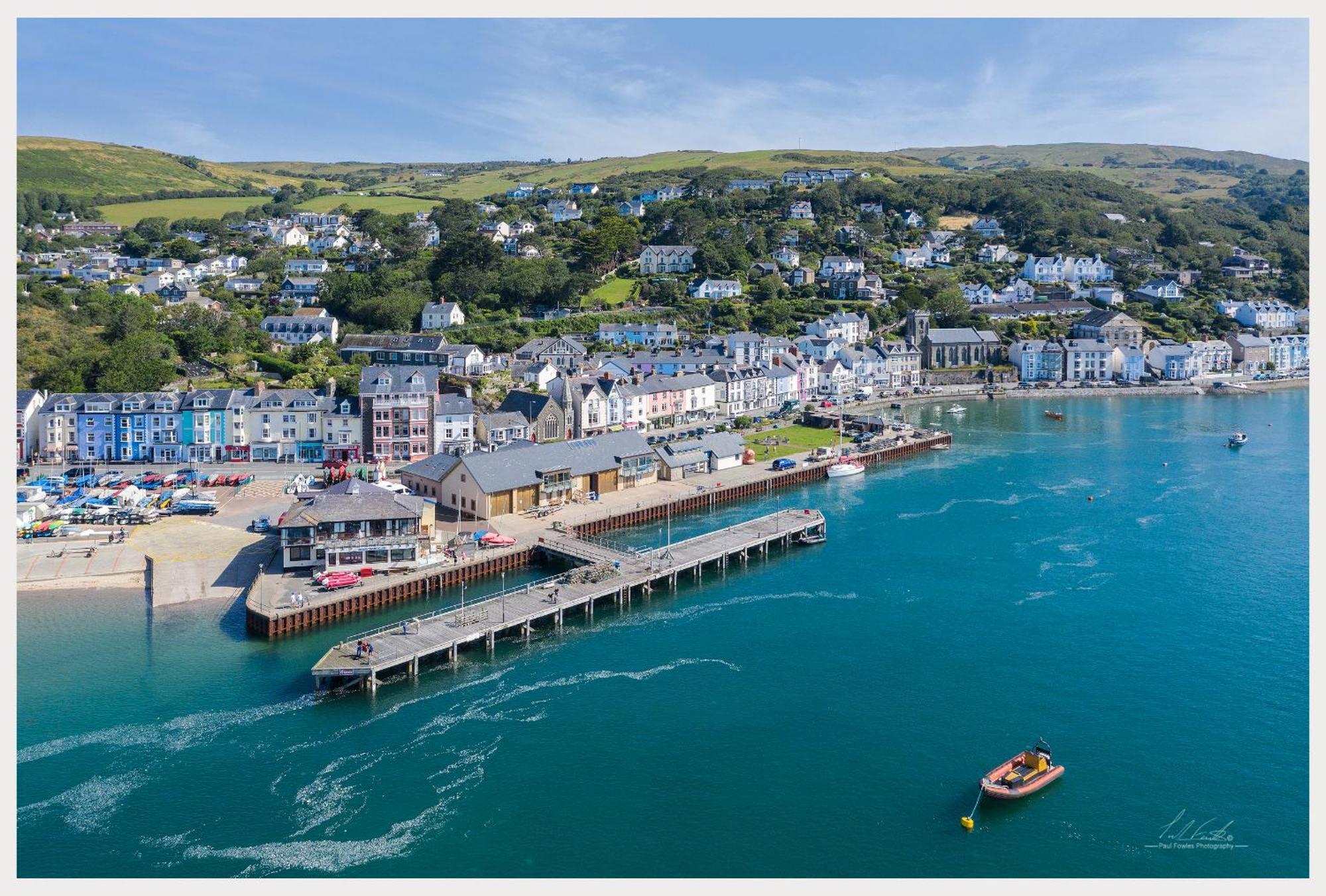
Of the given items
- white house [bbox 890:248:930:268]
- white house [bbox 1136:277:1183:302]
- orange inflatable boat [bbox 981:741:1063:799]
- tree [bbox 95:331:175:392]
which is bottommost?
orange inflatable boat [bbox 981:741:1063:799]

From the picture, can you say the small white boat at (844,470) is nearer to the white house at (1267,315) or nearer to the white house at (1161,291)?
the white house at (1267,315)

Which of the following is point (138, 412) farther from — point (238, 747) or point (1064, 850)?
point (1064, 850)

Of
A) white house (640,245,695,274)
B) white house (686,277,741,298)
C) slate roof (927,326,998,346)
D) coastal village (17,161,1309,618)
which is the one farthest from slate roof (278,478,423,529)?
white house (640,245,695,274)

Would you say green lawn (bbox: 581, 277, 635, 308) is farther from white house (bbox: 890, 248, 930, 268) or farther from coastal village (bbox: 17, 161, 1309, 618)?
white house (bbox: 890, 248, 930, 268)

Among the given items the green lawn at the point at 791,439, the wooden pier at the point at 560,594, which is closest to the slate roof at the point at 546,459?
the wooden pier at the point at 560,594

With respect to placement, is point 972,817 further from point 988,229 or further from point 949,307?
point 988,229

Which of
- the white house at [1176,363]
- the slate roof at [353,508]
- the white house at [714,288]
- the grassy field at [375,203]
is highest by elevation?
the grassy field at [375,203]

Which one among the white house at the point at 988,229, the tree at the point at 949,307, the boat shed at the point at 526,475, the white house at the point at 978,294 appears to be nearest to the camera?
the boat shed at the point at 526,475
